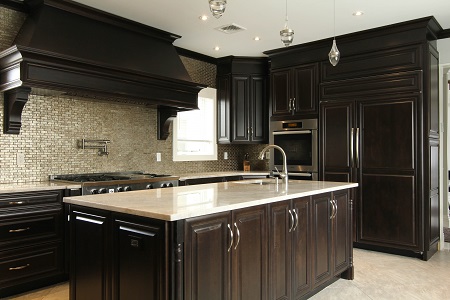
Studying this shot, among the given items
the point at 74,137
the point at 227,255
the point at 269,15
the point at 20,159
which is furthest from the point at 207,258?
the point at 269,15

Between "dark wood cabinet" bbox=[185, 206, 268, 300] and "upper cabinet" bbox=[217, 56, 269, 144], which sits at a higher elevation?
"upper cabinet" bbox=[217, 56, 269, 144]

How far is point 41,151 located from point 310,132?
3369 mm

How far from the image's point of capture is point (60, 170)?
13.0 feet

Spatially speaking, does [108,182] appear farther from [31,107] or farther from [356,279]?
[356,279]

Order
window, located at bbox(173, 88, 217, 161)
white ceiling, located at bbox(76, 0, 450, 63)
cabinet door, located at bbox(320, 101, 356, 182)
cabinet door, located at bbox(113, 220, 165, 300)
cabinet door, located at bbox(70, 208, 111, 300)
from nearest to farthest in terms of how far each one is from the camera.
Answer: cabinet door, located at bbox(113, 220, 165, 300) < cabinet door, located at bbox(70, 208, 111, 300) < white ceiling, located at bbox(76, 0, 450, 63) < cabinet door, located at bbox(320, 101, 356, 182) < window, located at bbox(173, 88, 217, 161)

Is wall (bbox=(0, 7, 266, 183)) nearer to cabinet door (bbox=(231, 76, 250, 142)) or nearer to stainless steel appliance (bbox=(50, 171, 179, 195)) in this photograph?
stainless steel appliance (bbox=(50, 171, 179, 195))

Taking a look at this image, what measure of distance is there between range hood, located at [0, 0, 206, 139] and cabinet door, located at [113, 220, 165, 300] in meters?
1.87

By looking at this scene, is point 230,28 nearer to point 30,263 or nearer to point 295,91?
point 295,91

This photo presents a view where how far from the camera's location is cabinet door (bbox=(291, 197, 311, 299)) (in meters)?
2.76

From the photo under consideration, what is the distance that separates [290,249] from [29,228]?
2239 millimetres

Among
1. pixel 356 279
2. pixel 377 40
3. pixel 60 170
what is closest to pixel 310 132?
pixel 377 40

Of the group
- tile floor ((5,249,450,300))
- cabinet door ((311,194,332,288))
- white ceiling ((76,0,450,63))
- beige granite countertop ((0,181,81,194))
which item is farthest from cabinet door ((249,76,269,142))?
beige granite countertop ((0,181,81,194))

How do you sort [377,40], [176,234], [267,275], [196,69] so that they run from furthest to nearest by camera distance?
[196,69]
[377,40]
[267,275]
[176,234]

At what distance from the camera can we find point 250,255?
2.36 m
